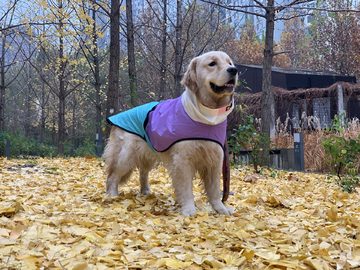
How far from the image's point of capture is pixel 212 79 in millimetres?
2912

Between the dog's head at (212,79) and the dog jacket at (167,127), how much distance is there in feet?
0.70

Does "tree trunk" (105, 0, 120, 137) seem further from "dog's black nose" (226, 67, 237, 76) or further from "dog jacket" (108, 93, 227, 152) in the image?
"dog's black nose" (226, 67, 237, 76)

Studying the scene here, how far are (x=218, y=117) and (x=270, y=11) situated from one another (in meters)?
4.51

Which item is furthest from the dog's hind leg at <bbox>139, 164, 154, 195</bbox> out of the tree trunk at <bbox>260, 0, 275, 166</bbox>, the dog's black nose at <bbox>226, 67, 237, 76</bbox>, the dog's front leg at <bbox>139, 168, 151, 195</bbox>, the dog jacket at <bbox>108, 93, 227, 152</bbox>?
the tree trunk at <bbox>260, 0, 275, 166</bbox>

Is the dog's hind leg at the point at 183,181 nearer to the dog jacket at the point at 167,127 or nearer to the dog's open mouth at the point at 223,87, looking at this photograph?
the dog jacket at the point at 167,127

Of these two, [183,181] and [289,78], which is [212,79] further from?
[289,78]

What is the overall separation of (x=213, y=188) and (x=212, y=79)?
3.61 ft

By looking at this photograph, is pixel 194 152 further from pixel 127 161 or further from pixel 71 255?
pixel 71 255

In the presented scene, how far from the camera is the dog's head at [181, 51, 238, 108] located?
285 cm

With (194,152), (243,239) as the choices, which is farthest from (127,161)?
(243,239)

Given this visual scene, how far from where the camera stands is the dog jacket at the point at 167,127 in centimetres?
298

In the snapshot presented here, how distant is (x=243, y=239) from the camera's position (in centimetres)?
224

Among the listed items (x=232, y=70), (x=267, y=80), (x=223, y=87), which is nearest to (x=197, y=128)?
(x=223, y=87)

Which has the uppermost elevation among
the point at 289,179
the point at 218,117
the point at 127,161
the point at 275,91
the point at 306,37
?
the point at 306,37
